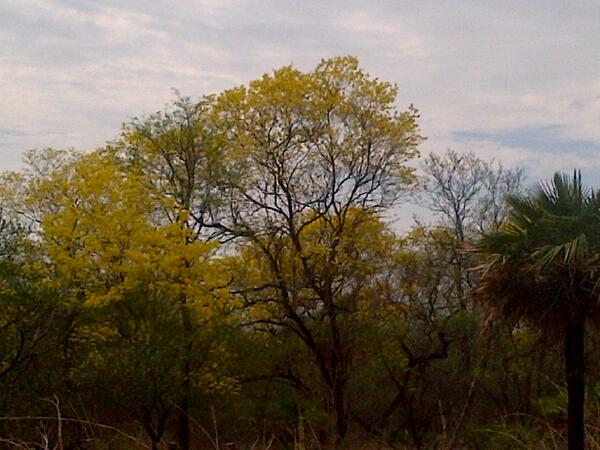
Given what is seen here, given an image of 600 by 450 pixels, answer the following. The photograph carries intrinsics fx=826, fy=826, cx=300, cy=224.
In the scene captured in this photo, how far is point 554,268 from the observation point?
37.4 feet

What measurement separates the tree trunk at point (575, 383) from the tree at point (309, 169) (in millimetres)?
11150

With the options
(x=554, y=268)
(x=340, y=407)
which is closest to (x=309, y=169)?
(x=340, y=407)

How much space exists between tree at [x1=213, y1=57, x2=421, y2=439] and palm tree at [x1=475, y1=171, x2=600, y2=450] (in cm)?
1090

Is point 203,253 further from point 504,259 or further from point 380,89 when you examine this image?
point 504,259

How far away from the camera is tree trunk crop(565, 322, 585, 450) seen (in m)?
11.2

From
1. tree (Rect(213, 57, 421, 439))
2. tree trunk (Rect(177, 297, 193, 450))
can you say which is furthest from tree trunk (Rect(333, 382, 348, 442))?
tree trunk (Rect(177, 297, 193, 450))

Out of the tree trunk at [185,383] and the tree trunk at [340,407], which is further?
the tree trunk at [340,407]

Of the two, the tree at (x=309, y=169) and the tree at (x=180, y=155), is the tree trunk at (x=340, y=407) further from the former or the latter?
the tree at (x=180, y=155)

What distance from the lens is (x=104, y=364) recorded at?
16.8 meters

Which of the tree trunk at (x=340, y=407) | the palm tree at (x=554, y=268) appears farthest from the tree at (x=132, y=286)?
the palm tree at (x=554, y=268)

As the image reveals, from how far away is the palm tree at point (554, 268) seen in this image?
11.2 m

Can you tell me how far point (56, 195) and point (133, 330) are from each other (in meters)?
4.47

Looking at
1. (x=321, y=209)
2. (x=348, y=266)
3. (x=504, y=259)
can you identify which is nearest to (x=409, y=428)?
(x=348, y=266)

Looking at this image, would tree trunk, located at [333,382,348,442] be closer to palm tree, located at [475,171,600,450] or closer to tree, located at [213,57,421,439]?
tree, located at [213,57,421,439]
